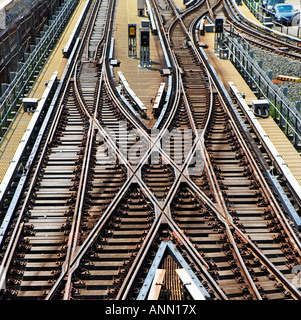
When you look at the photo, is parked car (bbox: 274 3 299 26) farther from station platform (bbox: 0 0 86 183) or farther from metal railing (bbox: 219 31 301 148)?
station platform (bbox: 0 0 86 183)

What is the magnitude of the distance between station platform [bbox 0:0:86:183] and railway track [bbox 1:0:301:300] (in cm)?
85

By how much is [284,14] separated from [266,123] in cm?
1701

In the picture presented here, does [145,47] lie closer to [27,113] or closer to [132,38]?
[132,38]

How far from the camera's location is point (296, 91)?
18406mm

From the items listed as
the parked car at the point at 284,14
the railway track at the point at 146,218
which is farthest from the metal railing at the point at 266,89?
the parked car at the point at 284,14

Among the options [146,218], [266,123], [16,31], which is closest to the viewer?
[146,218]

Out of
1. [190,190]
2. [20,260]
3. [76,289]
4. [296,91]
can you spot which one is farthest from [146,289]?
[296,91]

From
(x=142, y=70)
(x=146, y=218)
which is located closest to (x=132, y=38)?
(x=142, y=70)

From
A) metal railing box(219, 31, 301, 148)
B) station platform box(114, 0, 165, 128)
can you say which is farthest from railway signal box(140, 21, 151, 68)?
metal railing box(219, 31, 301, 148)

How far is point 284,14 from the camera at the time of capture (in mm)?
29922

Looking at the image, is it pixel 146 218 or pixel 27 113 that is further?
pixel 27 113

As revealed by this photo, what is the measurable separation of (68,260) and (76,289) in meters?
0.60

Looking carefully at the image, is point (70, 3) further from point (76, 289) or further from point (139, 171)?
point (76, 289)
